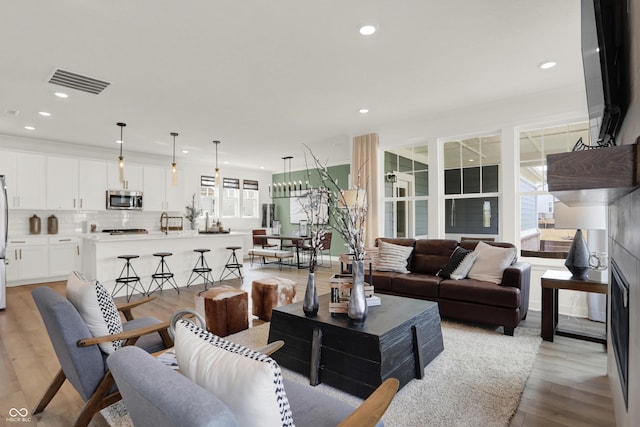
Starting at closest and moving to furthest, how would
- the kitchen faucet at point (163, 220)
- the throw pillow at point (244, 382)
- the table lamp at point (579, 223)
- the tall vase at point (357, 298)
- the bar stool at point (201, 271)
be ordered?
1. the throw pillow at point (244, 382)
2. the tall vase at point (357, 298)
3. the table lamp at point (579, 223)
4. the bar stool at point (201, 271)
5. the kitchen faucet at point (163, 220)

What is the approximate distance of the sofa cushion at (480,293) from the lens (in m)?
3.32

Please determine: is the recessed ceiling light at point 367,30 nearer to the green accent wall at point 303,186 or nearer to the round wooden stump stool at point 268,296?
the round wooden stump stool at point 268,296

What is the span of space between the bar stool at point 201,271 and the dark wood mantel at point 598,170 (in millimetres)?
5479

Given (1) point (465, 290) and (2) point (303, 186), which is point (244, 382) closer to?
(1) point (465, 290)

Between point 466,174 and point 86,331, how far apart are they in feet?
15.9

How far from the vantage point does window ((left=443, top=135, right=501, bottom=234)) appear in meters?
4.88

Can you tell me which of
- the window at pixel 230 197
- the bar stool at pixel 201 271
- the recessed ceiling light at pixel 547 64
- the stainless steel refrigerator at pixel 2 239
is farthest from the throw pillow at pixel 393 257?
the window at pixel 230 197

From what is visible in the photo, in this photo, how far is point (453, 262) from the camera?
3.99 meters

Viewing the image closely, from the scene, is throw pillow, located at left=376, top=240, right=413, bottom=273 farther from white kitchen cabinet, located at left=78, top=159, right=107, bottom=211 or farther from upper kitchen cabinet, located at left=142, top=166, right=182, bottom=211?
white kitchen cabinet, located at left=78, top=159, right=107, bottom=211

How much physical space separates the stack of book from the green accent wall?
20.5ft

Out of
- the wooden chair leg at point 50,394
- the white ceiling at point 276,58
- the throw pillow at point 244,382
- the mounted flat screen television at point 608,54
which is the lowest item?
the wooden chair leg at point 50,394

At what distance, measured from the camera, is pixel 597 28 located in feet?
4.04

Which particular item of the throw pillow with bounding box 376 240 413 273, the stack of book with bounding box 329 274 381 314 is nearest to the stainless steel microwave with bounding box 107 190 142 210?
the throw pillow with bounding box 376 240 413 273

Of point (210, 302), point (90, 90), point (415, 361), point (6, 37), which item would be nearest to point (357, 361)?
point (415, 361)
